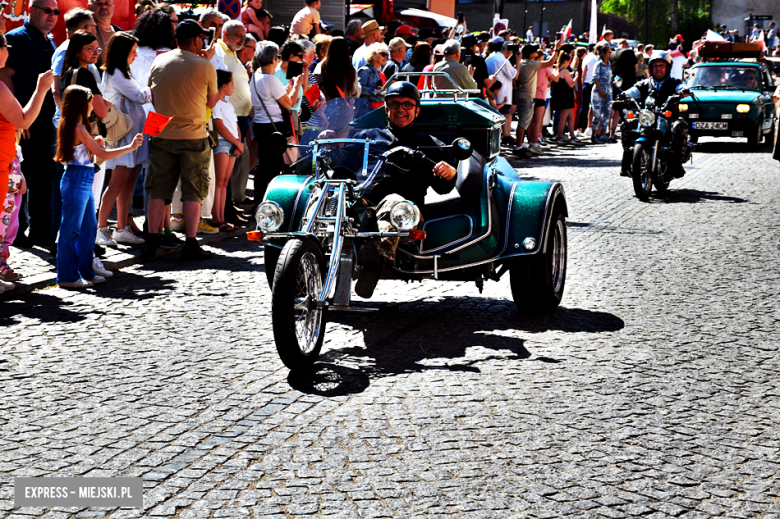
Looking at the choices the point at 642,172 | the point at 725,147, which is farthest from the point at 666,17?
the point at 642,172

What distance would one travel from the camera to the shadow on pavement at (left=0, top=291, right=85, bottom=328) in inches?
288

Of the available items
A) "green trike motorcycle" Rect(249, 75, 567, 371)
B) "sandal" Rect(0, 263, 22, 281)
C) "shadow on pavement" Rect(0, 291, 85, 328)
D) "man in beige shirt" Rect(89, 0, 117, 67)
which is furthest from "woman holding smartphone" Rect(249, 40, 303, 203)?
"green trike motorcycle" Rect(249, 75, 567, 371)

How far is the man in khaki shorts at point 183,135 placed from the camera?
9.65 meters

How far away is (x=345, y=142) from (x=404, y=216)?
0.86 meters

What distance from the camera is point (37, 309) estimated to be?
764 centimetres

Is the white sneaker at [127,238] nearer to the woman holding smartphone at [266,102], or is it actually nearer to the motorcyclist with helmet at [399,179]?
the woman holding smartphone at [266,102]

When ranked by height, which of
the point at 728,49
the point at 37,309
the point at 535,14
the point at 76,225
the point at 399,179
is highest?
the point at 535,14

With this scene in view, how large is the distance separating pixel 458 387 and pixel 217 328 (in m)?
2.02

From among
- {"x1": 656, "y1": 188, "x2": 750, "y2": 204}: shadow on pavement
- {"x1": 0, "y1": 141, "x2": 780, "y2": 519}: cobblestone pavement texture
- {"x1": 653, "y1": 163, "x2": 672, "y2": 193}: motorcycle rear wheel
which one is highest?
{"x1": 653, "y1": 163, "x2": 672, "y2": 193}: motorcycle rear wheel

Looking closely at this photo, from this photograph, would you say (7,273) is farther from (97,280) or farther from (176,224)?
(176,224)

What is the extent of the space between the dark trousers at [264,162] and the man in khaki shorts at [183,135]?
1987 mm

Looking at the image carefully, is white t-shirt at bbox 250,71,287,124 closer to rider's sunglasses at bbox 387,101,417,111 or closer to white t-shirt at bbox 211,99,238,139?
white t-shirt at bbox 211,99,238,139

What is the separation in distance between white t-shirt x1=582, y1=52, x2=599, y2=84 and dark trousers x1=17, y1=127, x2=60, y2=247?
16028mm

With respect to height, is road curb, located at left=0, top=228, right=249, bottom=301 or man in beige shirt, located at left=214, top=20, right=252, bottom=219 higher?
man in beige shirt, located at left=214, top=20, right=252, bottom=219
